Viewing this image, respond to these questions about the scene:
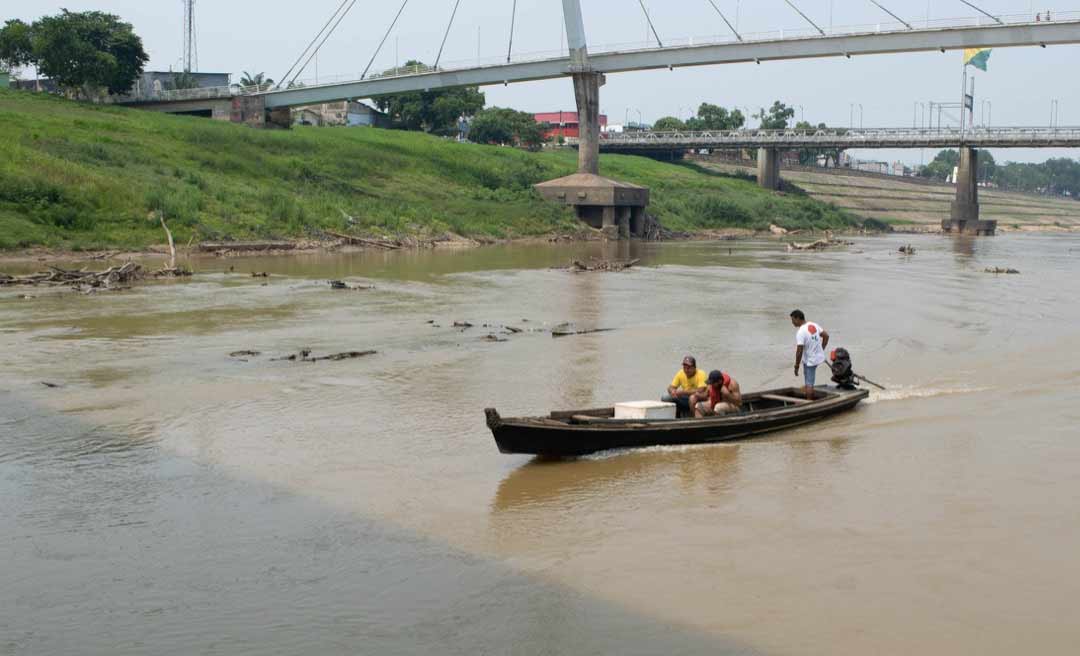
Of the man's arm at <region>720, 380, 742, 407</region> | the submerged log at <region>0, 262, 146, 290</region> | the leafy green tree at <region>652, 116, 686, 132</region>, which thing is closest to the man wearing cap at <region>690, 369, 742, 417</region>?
the man's arm at <region>720, 380, 742, 407</region>

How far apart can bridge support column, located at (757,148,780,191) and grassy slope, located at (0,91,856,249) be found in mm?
16262

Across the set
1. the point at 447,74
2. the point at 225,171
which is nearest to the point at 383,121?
the point at 447,74

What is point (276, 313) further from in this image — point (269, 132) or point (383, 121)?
point (383, 121)

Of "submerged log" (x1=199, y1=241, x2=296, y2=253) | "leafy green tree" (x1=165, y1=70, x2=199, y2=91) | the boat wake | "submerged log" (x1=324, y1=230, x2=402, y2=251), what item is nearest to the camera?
the boat wake

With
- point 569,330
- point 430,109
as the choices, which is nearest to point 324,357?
point 569,330

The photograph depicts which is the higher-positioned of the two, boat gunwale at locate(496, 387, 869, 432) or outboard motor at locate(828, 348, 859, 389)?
outboard motor at locate(828, 348, 859, 389)

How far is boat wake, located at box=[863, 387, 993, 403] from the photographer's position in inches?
765

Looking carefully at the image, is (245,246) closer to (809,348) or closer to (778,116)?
(809,348)

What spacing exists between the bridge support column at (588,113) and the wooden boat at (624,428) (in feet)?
198

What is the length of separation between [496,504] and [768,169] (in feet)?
342

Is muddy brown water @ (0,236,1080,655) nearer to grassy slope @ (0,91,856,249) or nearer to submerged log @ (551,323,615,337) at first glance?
submerged log @ (551,323,615,337)

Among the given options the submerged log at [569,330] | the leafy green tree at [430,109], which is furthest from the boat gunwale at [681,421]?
the leafy green tree at [430,109]

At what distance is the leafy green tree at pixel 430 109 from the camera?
111 meters

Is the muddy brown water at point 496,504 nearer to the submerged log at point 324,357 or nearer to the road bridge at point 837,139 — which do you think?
the submerged log at point 324,357
